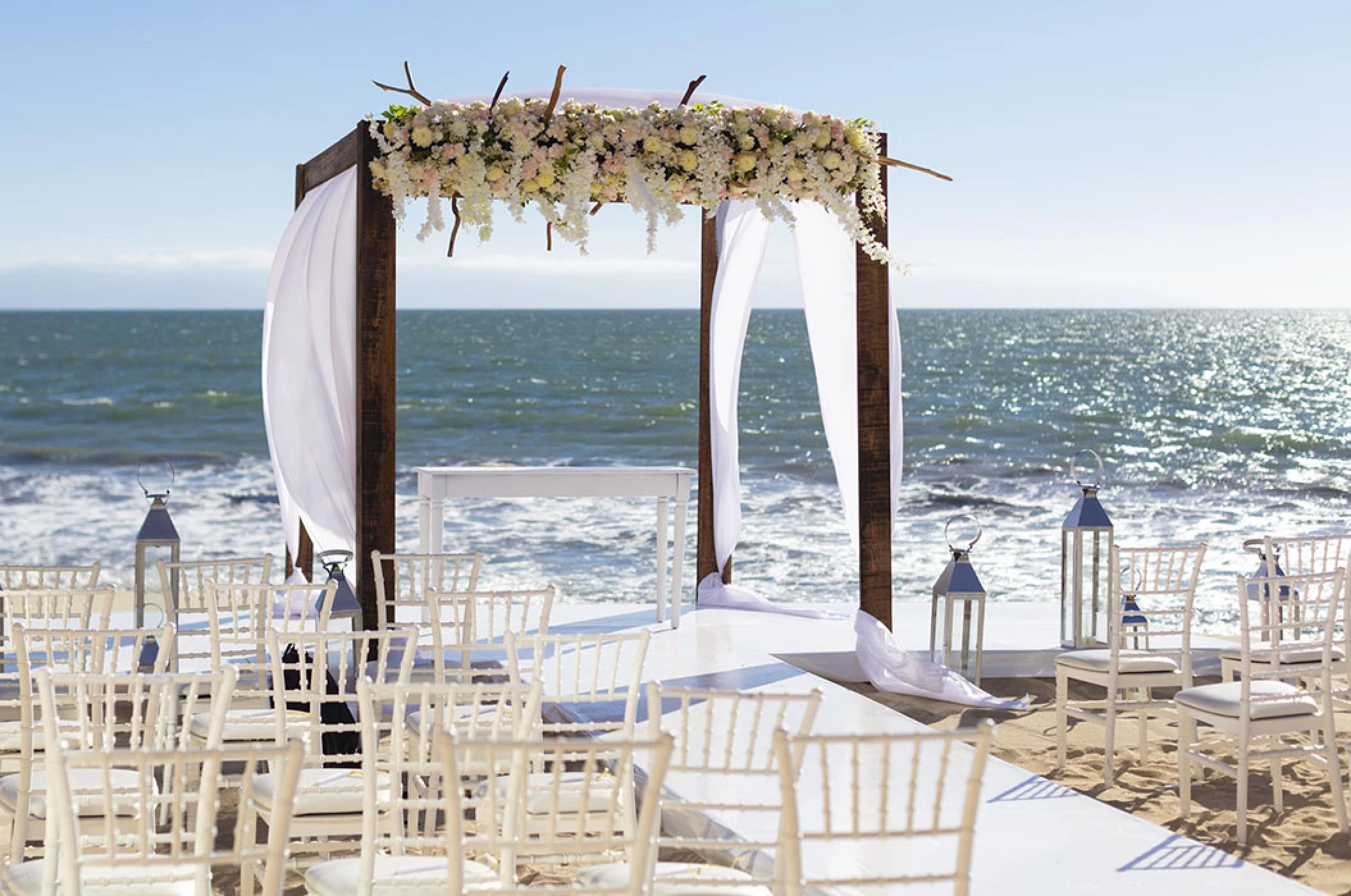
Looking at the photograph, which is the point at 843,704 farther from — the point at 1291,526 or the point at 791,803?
the point at 1291,526

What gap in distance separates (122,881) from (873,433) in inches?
162

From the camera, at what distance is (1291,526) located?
57.2ft

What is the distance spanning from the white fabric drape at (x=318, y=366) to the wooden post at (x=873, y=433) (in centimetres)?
220

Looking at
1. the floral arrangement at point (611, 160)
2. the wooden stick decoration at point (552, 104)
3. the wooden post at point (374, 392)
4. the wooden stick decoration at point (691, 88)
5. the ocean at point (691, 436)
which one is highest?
the wooden stick decoration at point (691, 88)

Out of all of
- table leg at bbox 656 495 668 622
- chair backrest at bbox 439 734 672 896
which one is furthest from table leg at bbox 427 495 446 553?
chair backrest at bbox 439 734 672 896

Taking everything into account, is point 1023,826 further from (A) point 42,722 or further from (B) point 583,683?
(A) point 42,722

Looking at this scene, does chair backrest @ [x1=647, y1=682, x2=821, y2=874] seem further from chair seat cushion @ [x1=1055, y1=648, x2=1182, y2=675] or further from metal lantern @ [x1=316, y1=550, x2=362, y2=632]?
metal lantern @ [x1=316, y1=550, x2=362, y2=632]

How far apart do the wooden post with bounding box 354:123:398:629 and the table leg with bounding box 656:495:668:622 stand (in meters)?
1.58

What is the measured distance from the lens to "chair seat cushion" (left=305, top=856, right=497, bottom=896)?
2992 millimetres

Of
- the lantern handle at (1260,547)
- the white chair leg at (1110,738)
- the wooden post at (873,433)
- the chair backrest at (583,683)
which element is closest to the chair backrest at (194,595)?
the chair backrest at (583,683)

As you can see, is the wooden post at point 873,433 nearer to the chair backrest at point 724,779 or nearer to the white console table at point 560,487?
the chair backrest at point 724,779

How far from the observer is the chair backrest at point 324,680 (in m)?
3.58

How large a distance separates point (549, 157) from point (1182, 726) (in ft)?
10.3

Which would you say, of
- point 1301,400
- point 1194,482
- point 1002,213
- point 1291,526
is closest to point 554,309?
point 1002,213
